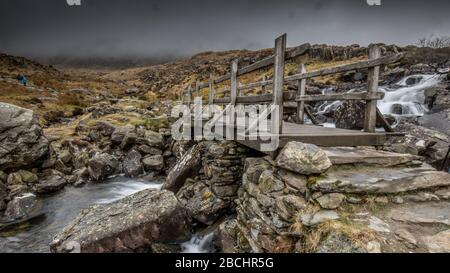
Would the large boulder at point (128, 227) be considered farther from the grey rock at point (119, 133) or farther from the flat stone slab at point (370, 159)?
the grey rock at point (119, 133)

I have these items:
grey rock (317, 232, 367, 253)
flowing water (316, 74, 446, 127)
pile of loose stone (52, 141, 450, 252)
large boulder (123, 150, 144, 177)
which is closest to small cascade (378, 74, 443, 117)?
flowing water (316, 74, 446, 127)

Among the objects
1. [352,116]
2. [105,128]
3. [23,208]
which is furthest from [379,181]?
[105,128]

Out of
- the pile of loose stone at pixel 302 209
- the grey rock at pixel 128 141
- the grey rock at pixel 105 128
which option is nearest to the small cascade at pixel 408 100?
the pile of loose stone at pixel 302 209

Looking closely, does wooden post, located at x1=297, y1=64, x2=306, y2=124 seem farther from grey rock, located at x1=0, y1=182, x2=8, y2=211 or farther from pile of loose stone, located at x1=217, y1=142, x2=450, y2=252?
grey rock, located at x1=0, y1=182, x2=8, y2=211

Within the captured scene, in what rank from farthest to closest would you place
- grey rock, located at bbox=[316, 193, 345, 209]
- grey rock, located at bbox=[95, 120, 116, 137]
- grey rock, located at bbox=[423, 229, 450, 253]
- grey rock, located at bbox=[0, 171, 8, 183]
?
grey rock, located at bbox=[95, 120, 116, 137], grey rock, located at bbox=[0, 171, 8, 183], grey rock, located at bbox=[316, 193, 345, 209], grey rock, located at bbox=[423, 229, 450, 253]

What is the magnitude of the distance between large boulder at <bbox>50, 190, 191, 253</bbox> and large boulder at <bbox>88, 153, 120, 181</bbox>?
674 centimetres

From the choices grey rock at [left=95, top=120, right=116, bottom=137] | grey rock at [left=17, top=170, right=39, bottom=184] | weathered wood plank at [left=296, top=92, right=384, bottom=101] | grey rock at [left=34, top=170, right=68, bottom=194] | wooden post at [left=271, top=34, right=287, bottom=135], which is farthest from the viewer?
grey rock at [left=95, top=120, right=116, bottom=137]

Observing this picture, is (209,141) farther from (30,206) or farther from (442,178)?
(30,206)

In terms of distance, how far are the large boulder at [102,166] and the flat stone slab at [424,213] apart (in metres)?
12.9

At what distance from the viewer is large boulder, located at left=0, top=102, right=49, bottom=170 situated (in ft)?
38.9

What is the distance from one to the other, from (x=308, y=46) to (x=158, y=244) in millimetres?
5203

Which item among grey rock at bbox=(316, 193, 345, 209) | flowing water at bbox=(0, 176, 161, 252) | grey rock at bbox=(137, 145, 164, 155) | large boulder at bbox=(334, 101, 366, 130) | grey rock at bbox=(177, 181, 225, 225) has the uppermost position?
large boulder at bbox=(334, 101, 366, 130)

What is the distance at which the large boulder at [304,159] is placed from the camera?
4.01m
